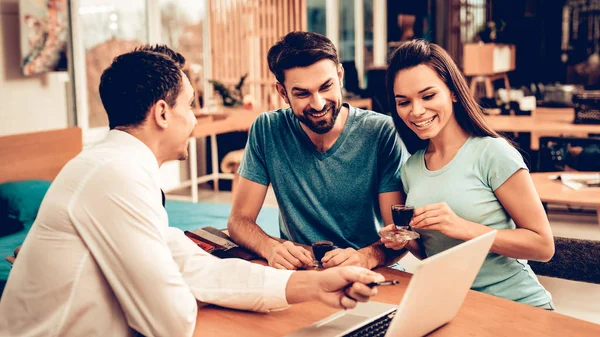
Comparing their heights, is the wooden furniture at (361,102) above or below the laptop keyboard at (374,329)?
above

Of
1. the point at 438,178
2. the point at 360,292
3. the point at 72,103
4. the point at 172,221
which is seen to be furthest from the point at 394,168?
the point at 72,103

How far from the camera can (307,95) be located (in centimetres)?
219

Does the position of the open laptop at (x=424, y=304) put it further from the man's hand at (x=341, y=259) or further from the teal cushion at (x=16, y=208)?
the teal cushion at (x=16, y=208)

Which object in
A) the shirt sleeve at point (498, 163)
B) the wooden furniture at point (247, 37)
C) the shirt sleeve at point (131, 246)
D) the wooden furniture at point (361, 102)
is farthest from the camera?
the wooden furniture at point (247, 37)

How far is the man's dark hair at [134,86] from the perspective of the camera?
1482mm

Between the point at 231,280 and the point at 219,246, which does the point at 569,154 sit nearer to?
the point at 219,246

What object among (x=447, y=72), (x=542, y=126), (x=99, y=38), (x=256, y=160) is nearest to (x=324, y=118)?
(x=256, y=160)

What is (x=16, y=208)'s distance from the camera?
4.00m

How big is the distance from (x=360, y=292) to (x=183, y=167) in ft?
19.0

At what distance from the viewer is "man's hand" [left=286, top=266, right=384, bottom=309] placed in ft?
4.65

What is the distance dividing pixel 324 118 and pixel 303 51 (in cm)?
23

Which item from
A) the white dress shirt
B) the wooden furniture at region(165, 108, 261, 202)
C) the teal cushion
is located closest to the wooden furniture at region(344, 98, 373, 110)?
the wooden furniture at region(165, 108, 261, 202)

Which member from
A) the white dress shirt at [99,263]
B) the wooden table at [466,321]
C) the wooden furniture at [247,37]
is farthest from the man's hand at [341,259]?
the wooden furniture at [247,37]

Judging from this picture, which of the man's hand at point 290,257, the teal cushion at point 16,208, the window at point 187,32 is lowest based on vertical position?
the teal cushion at point 16,208
